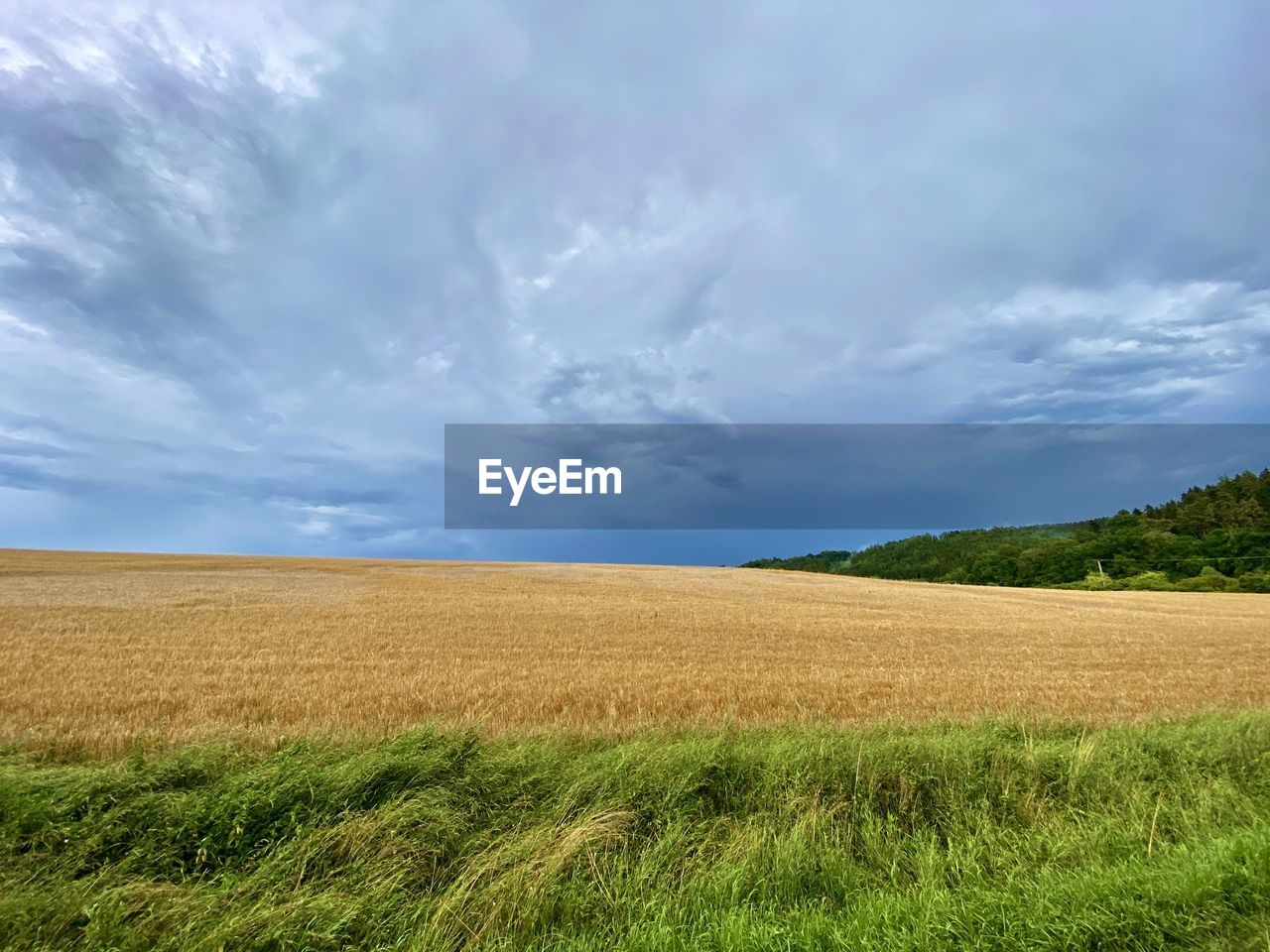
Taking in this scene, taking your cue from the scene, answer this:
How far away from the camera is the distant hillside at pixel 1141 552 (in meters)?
76.3

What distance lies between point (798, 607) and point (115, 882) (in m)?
29.0

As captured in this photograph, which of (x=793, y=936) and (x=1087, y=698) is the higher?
(x=793, y=936)

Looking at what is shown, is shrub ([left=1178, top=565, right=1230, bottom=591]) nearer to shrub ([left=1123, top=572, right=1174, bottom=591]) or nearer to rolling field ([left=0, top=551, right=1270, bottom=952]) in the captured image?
shrub ([left=1123, top=572, right=1174, bottom=591])

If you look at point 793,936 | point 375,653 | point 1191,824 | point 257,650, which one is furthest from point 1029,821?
point 257,650

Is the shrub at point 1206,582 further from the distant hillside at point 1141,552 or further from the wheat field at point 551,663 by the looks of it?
the wheat field at point 551,663

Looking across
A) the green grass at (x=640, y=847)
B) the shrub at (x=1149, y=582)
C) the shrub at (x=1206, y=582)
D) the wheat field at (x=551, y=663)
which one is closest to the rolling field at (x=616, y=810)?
the green grass at (x=640, y=847)

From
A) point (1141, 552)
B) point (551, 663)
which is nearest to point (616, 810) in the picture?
point (551, 663)

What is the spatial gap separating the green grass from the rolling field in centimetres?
2

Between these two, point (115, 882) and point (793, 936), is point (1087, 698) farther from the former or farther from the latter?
point (115, 882)

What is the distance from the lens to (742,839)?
4914 millimetres

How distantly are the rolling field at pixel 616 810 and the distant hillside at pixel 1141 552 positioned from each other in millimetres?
84010

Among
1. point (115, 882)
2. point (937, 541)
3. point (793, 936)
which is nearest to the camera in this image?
point (793, 936)

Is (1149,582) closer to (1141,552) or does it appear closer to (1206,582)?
(1206,582)

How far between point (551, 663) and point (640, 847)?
9805mm
